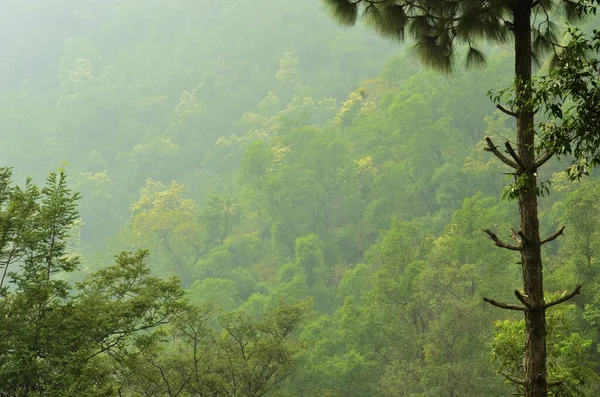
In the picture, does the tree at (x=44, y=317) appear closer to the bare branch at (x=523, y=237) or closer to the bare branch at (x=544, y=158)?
the bare branch at (x=523, y=237)

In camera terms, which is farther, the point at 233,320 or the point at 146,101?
the point at 146,101

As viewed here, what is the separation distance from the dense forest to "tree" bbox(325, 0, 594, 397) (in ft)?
1.32

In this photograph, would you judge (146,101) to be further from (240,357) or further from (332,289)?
(240,357)

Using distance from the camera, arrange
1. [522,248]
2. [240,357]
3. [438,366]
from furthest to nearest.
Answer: [438,366] → [240,357] → [522,248]

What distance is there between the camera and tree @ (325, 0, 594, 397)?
18.7 ft

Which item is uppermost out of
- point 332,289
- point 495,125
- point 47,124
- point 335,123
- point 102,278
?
point 47,124

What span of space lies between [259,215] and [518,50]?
144ft

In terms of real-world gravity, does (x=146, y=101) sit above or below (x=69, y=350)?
above

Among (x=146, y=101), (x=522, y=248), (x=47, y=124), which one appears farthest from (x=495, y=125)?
(x=47, y=124)

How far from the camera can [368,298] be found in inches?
1118

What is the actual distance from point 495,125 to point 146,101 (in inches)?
1832

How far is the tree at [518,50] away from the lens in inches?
224

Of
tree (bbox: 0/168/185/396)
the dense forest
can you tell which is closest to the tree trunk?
the dense forest

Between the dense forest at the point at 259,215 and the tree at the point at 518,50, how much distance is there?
1.32 ft
